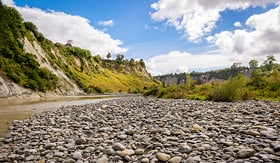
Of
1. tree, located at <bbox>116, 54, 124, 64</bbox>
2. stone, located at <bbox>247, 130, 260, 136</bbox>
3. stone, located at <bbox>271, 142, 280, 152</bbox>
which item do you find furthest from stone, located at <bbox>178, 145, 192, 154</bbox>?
tree, located at <bbox>116, 54, 124, 64</bbox>

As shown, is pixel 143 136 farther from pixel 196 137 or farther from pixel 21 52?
pixel 21 52

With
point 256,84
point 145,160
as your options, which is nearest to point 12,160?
point 145,160

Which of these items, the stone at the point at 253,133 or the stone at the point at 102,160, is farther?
the stone at the point at 253,133

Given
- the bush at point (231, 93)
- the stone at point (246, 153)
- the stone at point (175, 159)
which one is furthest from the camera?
the bush at point (231, 93)

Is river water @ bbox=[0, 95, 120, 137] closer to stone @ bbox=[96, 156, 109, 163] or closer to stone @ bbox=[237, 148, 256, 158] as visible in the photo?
stone @ bbox=[96, 156, 109, 163]

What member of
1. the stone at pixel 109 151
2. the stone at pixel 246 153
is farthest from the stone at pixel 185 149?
the stone at pixel 109 151

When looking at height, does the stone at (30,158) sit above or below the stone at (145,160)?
below

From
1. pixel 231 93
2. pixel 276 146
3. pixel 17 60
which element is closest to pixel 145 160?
pixel 276 146

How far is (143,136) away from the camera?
6.54 m

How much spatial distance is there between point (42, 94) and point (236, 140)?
128ft

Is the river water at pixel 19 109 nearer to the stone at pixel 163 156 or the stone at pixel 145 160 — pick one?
the stone at pixel 145 160

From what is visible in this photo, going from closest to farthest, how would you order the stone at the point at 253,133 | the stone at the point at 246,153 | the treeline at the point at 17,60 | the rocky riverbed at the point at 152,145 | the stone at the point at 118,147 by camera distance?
the stone at the point at 246,153 → the rocky riverbed at the point at 152,145 → the stone at the point at 118,147 → the stone at the point at 253,133 → the treeline at the point at 17,60

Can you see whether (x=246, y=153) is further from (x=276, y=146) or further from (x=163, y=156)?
(x=163, y=156)

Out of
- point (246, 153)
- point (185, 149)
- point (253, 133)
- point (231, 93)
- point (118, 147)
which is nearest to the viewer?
point (246, 153)
